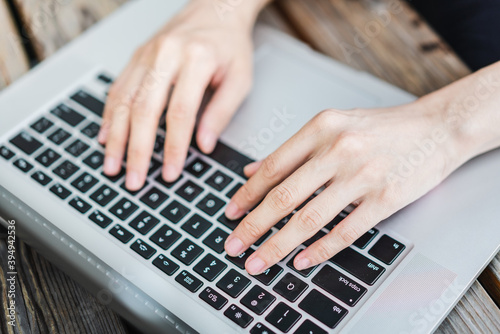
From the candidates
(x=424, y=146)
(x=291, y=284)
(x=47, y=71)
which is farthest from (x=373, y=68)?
(x=47, y=71)

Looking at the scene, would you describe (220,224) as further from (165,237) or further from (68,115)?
(68,115)

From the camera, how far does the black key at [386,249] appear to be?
20.1 inches

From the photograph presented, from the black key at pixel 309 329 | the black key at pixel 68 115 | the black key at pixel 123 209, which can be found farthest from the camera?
the black key at pixel 68 115

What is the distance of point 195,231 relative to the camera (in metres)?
0.55

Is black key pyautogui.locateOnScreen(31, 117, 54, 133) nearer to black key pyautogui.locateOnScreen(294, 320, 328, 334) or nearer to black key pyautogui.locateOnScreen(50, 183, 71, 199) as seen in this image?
black key pyautogui.locateOnScreen(50, 183, 71, 199)

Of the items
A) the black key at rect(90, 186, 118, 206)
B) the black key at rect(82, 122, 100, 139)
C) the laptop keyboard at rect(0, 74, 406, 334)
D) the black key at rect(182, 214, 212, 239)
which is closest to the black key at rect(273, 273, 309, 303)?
the laptop keyboard at rect(0, 74, 406, 334)

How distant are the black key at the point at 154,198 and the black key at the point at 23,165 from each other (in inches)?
6.1

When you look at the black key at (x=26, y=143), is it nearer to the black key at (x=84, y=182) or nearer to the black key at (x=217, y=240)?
the black key at (x=84, y=182)

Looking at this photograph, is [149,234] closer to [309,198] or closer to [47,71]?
[309,198]

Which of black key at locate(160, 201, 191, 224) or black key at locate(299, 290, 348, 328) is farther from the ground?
black key at locate(299, 290, 348, 328)

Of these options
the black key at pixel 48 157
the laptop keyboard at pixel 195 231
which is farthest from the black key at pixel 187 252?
the black key at pixel 48 157

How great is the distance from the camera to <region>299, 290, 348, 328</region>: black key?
473mm

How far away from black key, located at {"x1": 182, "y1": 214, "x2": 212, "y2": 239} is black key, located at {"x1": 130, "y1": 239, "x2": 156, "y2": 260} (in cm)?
4

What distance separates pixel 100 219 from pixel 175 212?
0.08 meters
